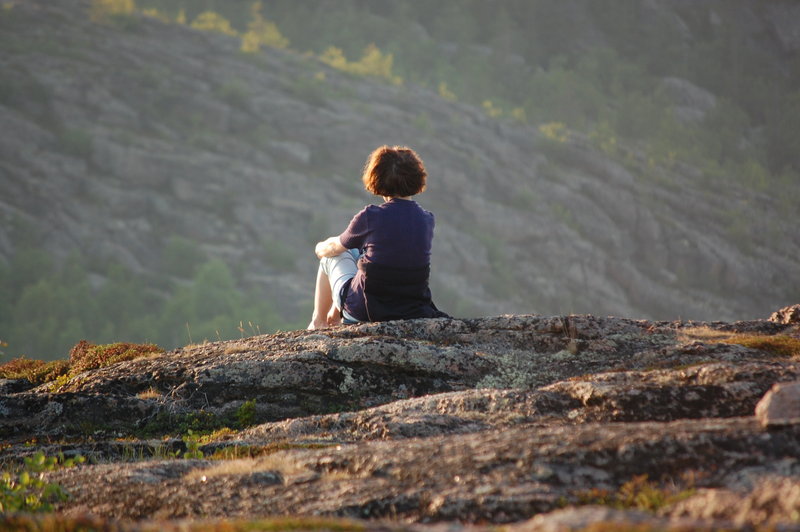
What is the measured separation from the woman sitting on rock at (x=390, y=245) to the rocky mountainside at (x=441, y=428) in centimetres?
57

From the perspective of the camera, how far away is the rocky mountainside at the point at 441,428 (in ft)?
19.8

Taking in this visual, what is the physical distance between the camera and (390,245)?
12398 mm

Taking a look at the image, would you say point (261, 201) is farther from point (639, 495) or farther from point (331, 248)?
point (639, 495)

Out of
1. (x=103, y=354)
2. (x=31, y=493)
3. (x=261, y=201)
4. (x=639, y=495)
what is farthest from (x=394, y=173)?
(x=261, y=201)

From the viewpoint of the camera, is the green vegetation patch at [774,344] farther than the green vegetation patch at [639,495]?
Yes

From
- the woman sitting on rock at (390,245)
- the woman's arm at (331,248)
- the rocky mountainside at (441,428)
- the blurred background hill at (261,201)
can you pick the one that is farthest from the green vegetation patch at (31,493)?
the blurred background hill at (261,201)

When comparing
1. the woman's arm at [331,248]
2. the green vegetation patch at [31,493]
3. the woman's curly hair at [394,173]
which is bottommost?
the green vegetation patch at [31,493]

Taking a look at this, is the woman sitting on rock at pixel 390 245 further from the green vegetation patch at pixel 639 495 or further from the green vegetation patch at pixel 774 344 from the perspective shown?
the green vegetation patch at pixel 639 495

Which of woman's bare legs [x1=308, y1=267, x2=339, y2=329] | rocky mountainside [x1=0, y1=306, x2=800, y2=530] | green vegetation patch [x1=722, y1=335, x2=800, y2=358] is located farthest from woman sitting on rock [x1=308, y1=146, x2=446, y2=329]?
green vegetation patch [x1=722, y1=335, x2=800, y2=358]

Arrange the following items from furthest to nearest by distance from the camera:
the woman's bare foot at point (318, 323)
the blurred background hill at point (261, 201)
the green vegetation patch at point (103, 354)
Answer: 1. the blurred background hill at point (261, 201)
2. the woman's bare foot at point (318, 323)
3. the green vegetation patch at point (103, 354)

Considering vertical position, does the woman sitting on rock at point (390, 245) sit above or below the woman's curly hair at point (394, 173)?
below

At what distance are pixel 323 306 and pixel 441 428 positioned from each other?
5799mm

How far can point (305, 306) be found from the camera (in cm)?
12850

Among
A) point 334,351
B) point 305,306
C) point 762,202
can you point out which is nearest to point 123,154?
point 305,306
